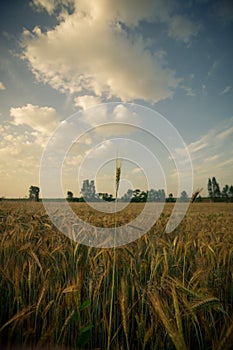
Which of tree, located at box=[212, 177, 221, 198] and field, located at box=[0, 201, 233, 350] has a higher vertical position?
tree, located at box=[212, 177, 221, 198]

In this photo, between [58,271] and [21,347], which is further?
[58,271]

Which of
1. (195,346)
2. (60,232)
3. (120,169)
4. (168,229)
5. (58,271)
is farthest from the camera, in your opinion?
(168,229)

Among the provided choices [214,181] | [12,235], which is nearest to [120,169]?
[12,235]

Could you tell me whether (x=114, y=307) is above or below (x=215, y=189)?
below

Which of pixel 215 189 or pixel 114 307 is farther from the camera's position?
Answer: pixel 215 189

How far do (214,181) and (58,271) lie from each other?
293 feet

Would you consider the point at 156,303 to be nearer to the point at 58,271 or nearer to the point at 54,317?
the point at 54,317

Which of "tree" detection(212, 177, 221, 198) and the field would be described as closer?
the field

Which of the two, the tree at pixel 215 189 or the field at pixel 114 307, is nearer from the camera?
the field at pixel 114 307

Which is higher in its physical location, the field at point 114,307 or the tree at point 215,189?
the tree at point 215,189

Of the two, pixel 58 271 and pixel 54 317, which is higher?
pixel 58 271

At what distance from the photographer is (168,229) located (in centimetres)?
442

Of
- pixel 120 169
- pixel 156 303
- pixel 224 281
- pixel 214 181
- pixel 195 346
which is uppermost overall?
pixel 214 181

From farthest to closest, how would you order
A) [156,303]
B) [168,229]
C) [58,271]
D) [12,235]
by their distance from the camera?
[168,229] < [12,235] < [58,271] < [156,303]
